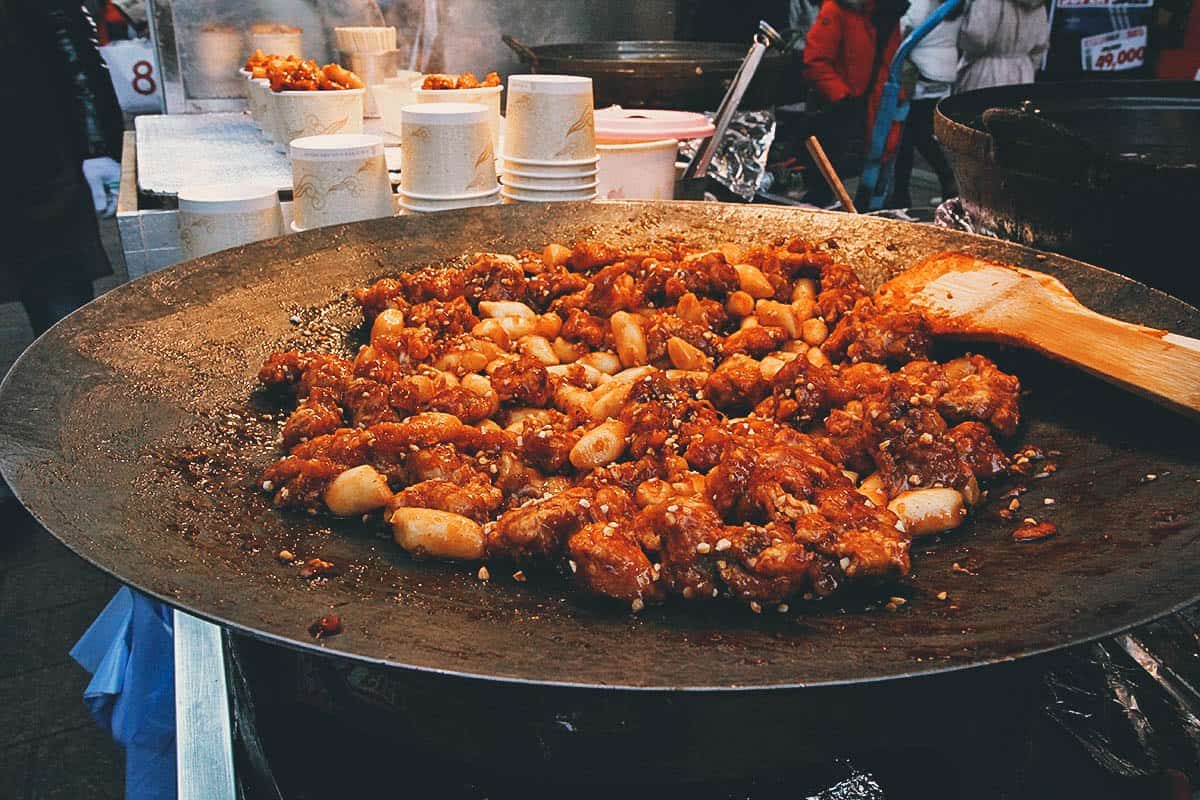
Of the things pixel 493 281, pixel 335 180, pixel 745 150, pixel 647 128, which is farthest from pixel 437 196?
pixel 745 150

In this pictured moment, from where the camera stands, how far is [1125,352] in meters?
1.28

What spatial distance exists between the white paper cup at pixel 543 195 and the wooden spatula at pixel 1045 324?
0.82 m

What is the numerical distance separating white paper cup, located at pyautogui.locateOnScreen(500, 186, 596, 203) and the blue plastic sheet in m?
1.18

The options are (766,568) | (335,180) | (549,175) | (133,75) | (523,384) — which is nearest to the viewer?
(766,568)

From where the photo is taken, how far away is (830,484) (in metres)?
1.14

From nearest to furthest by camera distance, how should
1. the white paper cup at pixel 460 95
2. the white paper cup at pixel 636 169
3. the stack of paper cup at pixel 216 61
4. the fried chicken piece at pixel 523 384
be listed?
the fried chicken piece at pixel 523 384 → the white paper cup at pixel 636 169 → the white paper cup at pixel 460 95 → the stack of paper cup at pixel 216 61

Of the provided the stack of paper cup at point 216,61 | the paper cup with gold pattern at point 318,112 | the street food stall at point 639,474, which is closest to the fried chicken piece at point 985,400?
the street food stall at point 639,474

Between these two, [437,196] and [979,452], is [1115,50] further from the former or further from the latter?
[979,452]

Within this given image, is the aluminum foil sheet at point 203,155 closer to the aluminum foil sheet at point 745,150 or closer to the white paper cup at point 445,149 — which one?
the white paper cup at point 445,149

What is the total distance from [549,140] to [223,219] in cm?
74

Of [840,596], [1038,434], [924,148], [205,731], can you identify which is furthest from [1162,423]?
[924,148]

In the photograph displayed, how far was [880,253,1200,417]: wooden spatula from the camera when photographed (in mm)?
1214

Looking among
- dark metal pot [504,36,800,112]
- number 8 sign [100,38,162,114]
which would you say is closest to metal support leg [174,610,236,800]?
dark metal pot [504,36,800,112]

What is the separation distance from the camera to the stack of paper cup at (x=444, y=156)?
1.99 meters
